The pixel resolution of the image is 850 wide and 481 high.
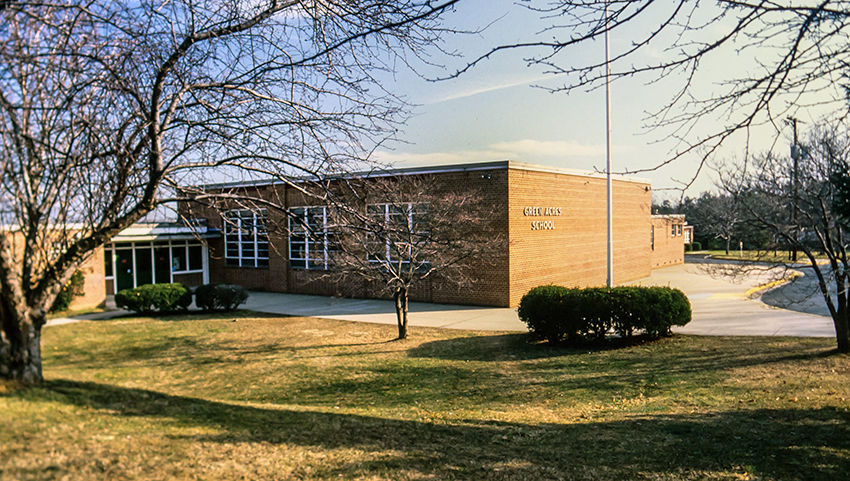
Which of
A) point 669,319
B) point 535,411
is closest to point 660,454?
point 535,411

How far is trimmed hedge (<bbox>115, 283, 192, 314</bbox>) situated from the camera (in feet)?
54.3

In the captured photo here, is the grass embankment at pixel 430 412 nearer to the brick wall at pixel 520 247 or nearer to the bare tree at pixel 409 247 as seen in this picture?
the bare tree at pixel 409 247

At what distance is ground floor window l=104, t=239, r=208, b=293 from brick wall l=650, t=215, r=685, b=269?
90.4ft

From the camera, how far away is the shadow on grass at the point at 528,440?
5035 millimetres

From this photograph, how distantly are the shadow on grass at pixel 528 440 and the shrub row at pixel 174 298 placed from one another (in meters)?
11.9

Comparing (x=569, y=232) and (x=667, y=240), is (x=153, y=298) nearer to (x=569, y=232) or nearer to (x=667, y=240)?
(x=569, y=232)

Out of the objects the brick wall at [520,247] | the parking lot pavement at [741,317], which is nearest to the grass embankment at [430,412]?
the parking lot pavement at [741,317]

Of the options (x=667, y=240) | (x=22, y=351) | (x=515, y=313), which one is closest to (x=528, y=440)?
(x=22, y=351)

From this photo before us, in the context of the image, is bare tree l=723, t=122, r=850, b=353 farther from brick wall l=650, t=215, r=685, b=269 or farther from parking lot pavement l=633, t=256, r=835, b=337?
brick wall l=650, t=215, r=685, b=269

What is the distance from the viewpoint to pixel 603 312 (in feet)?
40.7

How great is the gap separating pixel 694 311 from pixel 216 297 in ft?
51.0

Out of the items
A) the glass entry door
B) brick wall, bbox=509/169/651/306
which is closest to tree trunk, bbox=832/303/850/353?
brick wall, bbox=509/169/651/306

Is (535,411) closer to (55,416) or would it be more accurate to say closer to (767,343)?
(55,416)

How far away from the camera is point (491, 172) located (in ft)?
66.0
